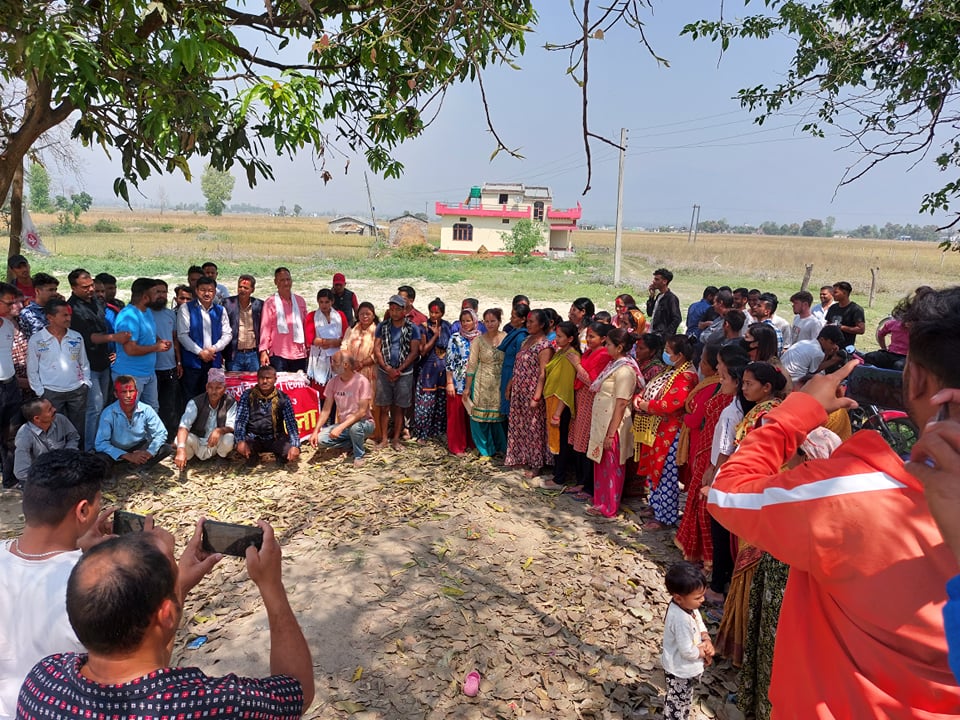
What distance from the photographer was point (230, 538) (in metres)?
1.86

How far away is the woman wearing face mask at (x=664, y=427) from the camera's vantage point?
15.6 ft

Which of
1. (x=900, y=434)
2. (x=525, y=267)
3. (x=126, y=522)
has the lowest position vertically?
(x=900, y=434)

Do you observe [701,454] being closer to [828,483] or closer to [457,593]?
[457,593]

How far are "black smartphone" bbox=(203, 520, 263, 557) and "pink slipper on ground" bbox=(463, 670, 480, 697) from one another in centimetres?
197

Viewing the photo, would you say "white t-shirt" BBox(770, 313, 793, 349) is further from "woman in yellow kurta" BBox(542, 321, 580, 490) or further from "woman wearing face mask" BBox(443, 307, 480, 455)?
"woman wearing face mask" BBox(443, 307, 480, 455)

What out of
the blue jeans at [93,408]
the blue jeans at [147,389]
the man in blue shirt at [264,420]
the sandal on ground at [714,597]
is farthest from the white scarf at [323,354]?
the sandal on ground at [714,597]

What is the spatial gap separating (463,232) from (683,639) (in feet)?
147

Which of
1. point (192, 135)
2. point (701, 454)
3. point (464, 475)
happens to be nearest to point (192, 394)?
point (464, 475)

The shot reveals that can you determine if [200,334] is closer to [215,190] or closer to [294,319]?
[294,319]

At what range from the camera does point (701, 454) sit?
433cm

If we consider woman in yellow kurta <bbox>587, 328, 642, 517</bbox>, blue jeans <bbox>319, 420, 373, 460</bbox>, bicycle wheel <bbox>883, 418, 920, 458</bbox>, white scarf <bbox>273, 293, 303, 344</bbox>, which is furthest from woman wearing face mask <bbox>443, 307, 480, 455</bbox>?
bicycle wheel <bbox>883, 418, 920, 458</bbox>

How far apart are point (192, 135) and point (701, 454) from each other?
406 centimetres

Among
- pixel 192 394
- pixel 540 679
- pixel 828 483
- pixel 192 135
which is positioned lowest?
pixel 540 679

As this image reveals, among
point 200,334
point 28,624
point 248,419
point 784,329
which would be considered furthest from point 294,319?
point 784,329
